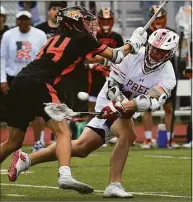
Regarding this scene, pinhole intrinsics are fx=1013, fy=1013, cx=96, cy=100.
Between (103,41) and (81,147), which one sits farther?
(103,41)

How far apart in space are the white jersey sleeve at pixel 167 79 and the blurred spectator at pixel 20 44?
5.82 meters

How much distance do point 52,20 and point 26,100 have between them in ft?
22.6

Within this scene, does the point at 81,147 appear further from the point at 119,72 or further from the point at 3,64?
the point at 3,64

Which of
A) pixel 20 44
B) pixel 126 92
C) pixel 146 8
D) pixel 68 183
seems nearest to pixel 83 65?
pixel 20 44

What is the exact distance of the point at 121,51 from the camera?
8930 millimetres

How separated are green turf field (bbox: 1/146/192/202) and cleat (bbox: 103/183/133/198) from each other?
0.25ft

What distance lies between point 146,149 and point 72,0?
3.16m

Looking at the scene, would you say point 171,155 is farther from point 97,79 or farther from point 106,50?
point 106,50

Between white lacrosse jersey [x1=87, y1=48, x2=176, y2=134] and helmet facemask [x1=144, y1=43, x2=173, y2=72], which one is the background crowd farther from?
helmet facemask [x1=144, y1=43, x2=173, y2=72]

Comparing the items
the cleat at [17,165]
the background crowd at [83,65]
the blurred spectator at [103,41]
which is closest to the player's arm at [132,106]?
the cleat at [17,165]

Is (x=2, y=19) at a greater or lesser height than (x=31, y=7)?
greater

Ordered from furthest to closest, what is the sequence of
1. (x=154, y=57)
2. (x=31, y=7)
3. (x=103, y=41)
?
(x=31, y=7) < (x=103, y=41) < (x=154, y=57)

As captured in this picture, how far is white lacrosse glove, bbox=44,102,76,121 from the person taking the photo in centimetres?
852

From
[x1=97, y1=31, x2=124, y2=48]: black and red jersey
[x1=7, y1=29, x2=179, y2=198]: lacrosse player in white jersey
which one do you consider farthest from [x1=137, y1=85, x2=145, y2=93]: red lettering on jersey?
[x1=97, y1=31, x2=124, y2=48]: black and red jersey
